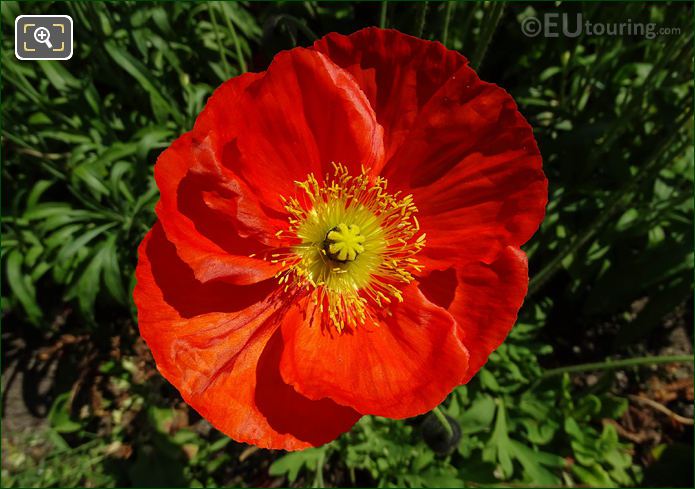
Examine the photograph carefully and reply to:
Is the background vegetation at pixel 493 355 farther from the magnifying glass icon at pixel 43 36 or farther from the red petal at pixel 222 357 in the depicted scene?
the red petal at pixel 222 357

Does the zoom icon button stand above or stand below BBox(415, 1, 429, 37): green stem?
below

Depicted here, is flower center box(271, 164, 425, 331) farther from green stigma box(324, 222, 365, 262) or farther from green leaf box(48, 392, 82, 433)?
green leaf box(48, 392, 82, 433)

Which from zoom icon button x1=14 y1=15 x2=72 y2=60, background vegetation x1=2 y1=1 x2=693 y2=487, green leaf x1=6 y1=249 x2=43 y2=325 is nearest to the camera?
zoom icon button x1=14 y1=15 x2=72 y2=60

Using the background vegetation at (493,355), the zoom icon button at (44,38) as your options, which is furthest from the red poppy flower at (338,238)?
the zoom icon button at (44,38)

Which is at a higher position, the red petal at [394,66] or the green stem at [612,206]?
the red petal at [394,66]

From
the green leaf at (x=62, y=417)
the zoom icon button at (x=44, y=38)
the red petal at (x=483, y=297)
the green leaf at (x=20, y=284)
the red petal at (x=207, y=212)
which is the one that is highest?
the zoom icon button at (x=44, y=38)

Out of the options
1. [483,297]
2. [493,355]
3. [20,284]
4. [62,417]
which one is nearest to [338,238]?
[483,297]

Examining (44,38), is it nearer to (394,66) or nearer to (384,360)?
(394,66)

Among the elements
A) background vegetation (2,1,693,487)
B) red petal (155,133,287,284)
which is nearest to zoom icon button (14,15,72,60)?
background vegetation (2,1,693,487)
